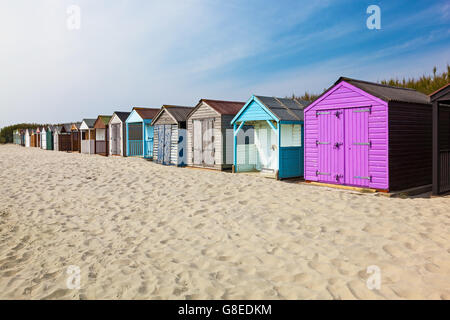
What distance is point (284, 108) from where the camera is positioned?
40.4ft

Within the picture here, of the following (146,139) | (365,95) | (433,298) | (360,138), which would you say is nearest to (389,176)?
(360,138)

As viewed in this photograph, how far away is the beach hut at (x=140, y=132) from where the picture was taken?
2069 cm

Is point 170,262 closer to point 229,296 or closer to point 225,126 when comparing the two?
point 229,296

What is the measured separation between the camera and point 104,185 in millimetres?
10453

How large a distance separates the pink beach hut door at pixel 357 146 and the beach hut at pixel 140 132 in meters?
12.6

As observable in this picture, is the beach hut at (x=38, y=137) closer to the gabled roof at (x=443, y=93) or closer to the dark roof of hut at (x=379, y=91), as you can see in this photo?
the dark roof of hut at (x=379, y=91)

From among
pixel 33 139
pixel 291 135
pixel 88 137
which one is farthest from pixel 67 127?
pixel 291 135

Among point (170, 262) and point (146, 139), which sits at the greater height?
point (146, 139)

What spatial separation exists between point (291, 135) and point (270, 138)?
1.35 meters

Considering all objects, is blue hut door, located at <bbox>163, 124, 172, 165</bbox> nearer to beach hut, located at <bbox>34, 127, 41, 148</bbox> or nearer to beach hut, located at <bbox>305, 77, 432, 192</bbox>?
beach hut, located at <bbox>305, 77, 432, 192</bbox>

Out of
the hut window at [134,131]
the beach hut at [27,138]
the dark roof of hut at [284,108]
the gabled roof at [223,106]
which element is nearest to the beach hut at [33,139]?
the beach hut at [27,138]
